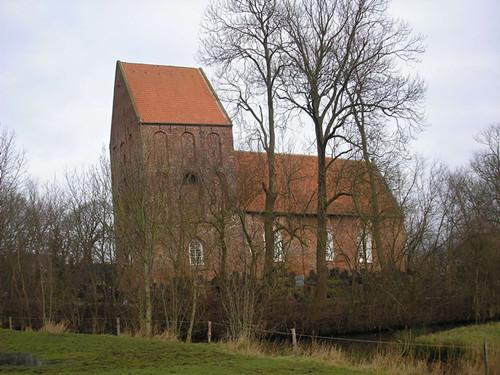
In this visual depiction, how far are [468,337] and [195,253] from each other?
10211 millimetres

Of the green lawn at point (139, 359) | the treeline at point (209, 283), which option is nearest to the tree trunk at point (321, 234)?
the treeline at point (209, 283)

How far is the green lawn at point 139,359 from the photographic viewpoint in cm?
1309

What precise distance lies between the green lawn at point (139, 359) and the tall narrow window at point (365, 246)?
1663 centimetres

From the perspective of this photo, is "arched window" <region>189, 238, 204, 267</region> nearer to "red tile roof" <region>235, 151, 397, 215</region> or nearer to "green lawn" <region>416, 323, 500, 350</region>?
"red tile roof" <region>235, 151, 397, 215</region>

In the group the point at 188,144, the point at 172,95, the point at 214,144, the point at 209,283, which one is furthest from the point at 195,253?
the point at 172,95

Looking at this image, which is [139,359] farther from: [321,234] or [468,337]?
[321,234]

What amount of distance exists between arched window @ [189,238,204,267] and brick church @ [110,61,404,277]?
4 cm

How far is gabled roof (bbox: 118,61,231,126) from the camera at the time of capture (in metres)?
37.9

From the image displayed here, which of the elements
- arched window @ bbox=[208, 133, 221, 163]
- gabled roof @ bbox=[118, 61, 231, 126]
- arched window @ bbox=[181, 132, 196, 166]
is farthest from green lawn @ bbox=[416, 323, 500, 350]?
gabled roof @ bbox=[118, 61, 231, 126]

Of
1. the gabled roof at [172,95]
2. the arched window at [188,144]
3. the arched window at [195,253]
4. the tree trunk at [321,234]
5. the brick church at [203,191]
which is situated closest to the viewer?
the brick church at [203,191]

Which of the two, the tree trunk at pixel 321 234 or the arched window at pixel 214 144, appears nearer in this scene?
the tree trunk at pixel 321 234

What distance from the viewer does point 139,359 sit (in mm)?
14758

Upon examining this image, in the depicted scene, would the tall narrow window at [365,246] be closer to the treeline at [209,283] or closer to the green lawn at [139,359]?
the treeline at [209,283]

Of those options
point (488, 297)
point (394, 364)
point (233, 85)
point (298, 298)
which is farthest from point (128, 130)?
point (394, 364)
